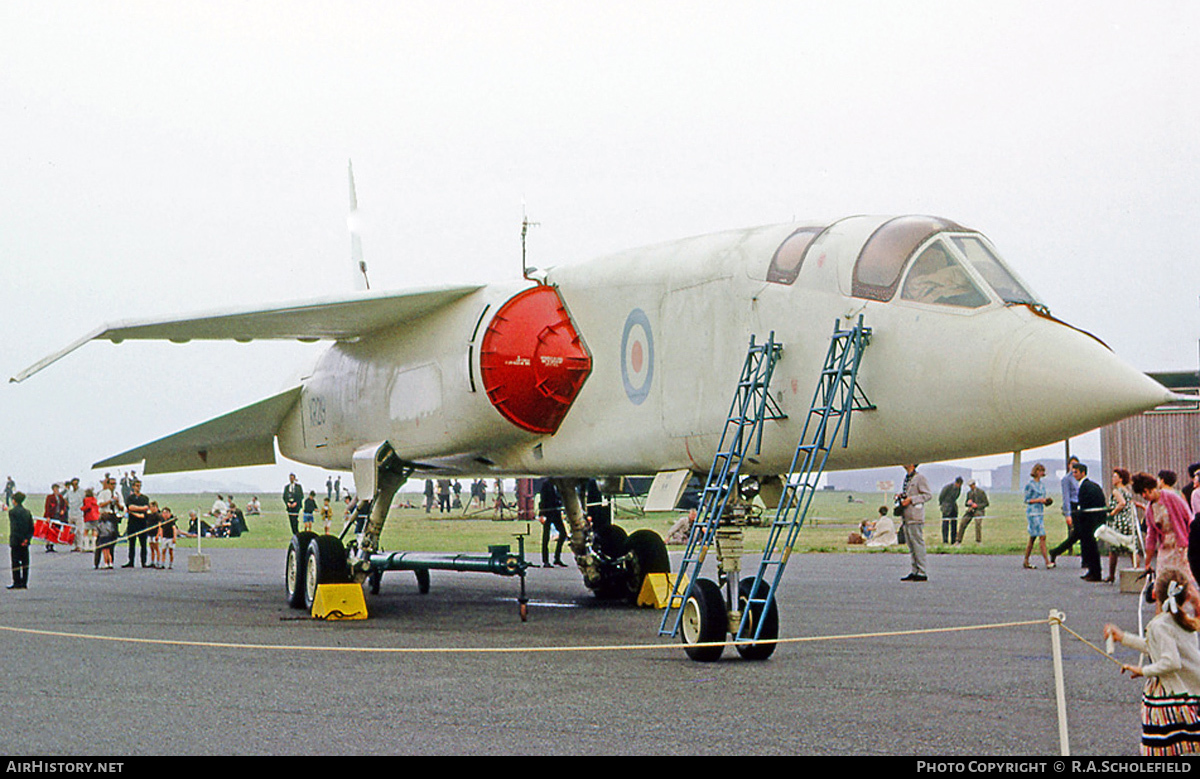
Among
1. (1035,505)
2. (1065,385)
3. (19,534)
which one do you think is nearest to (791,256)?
(1065,385)

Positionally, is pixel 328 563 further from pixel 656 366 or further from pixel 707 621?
pixel 707 621

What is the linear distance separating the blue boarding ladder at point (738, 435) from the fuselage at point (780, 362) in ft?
0.38

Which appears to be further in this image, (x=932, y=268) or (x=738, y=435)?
(x=738, y=435)

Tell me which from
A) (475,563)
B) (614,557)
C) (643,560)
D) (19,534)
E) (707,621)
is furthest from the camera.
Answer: (19,534)

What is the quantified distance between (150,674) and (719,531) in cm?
427

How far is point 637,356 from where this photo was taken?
9.51 metres

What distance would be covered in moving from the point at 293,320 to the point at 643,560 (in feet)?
15.4

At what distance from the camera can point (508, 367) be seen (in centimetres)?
1016

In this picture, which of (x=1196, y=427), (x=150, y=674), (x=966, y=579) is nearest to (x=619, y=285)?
(x=150, y=674)

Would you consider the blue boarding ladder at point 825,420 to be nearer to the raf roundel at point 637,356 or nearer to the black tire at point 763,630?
the black tire at point 763,630

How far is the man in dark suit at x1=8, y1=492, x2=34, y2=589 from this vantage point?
53.2ft

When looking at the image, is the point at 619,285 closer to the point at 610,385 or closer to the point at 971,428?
the point at 610,385

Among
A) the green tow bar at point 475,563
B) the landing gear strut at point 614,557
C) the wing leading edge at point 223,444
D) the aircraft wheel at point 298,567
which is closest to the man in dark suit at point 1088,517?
the landing gear strut at point 614,557

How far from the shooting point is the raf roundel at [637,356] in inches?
369
